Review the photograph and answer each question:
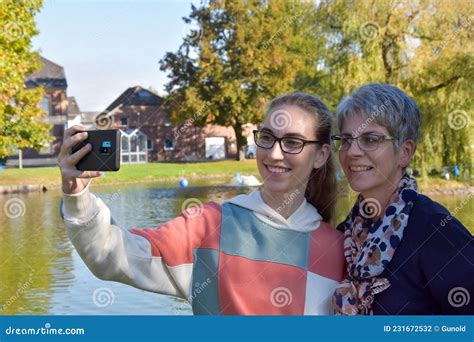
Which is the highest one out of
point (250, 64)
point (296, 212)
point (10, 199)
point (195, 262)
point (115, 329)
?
point (250, 64)

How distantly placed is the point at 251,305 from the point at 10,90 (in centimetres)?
1553

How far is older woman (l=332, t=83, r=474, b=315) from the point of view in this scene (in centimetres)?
212

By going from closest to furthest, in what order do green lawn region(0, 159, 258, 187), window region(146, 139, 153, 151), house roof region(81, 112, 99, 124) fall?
green lawn region(0, 159, 258, 187) → window region(146, 139, 153, 151) → house roof region(81, 112, 99, 124)

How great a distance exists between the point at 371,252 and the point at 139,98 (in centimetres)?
4358

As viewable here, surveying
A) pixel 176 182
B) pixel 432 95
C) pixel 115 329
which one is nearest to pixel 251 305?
pixel 115 329

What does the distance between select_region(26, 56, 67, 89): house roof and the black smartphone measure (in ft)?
134

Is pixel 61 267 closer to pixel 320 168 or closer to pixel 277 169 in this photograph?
pixel 320 168

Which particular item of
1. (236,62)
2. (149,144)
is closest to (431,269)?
(236,62)

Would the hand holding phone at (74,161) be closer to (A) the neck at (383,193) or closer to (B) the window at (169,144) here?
(A) the neck at (383,193)

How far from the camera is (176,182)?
2677cm

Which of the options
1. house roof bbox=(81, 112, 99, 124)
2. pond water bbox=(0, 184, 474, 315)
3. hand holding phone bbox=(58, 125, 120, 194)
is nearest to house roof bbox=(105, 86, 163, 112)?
house roof bbox=(81, 112, 99, 124)

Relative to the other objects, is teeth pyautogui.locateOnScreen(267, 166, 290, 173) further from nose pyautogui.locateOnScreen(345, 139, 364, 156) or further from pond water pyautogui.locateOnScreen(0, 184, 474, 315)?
pond water pyautogui.locateOnScreen(0, 184, 474, 315)

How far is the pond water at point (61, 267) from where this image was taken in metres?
7.64

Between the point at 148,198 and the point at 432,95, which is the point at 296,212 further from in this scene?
the point at 148,198
